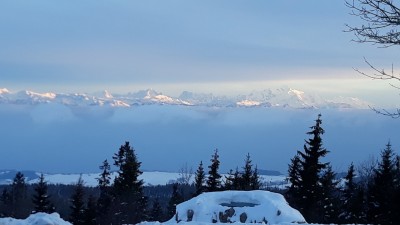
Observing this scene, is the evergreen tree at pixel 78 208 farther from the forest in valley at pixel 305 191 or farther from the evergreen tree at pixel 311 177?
the evergreen tree at pixel 311 177

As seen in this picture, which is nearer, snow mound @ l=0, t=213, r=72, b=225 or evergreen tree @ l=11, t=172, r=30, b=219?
snow mound @ l=0, t=213, r=72, b=225

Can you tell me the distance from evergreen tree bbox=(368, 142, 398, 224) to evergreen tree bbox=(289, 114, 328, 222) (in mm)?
3046

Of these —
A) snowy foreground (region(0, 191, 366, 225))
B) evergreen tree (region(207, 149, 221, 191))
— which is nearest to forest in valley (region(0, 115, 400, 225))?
evergreen tree (region(207, 149, 221, 191))

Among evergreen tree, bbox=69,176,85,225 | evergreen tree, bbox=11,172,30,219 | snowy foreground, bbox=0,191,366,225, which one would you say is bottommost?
evergreen tree, bbox=11,172,30,219

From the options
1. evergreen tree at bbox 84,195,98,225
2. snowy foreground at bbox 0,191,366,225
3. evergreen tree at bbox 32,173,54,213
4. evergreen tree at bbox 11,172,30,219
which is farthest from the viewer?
evergreen tree at bbox 11,172,30,219

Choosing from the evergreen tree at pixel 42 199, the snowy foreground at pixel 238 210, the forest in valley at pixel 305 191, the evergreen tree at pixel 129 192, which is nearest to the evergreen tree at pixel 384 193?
the forest in valley at pixel 305 191

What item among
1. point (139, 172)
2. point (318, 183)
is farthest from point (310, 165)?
point (139, 172)

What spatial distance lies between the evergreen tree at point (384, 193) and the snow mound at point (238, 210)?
10180 millimetres

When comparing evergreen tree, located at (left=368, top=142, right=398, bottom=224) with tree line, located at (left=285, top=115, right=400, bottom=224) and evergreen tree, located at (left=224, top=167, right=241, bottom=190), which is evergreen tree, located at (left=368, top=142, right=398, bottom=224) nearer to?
tree line, located at (left=285, top=115, right=400, bottom=224)

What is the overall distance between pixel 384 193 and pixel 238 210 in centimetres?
1461

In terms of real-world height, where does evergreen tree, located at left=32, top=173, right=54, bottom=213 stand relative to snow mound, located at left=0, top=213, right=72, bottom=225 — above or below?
below

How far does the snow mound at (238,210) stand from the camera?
56.0ft

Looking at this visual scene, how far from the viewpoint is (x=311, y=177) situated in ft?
106

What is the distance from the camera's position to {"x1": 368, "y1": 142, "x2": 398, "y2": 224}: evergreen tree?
1066 inches
